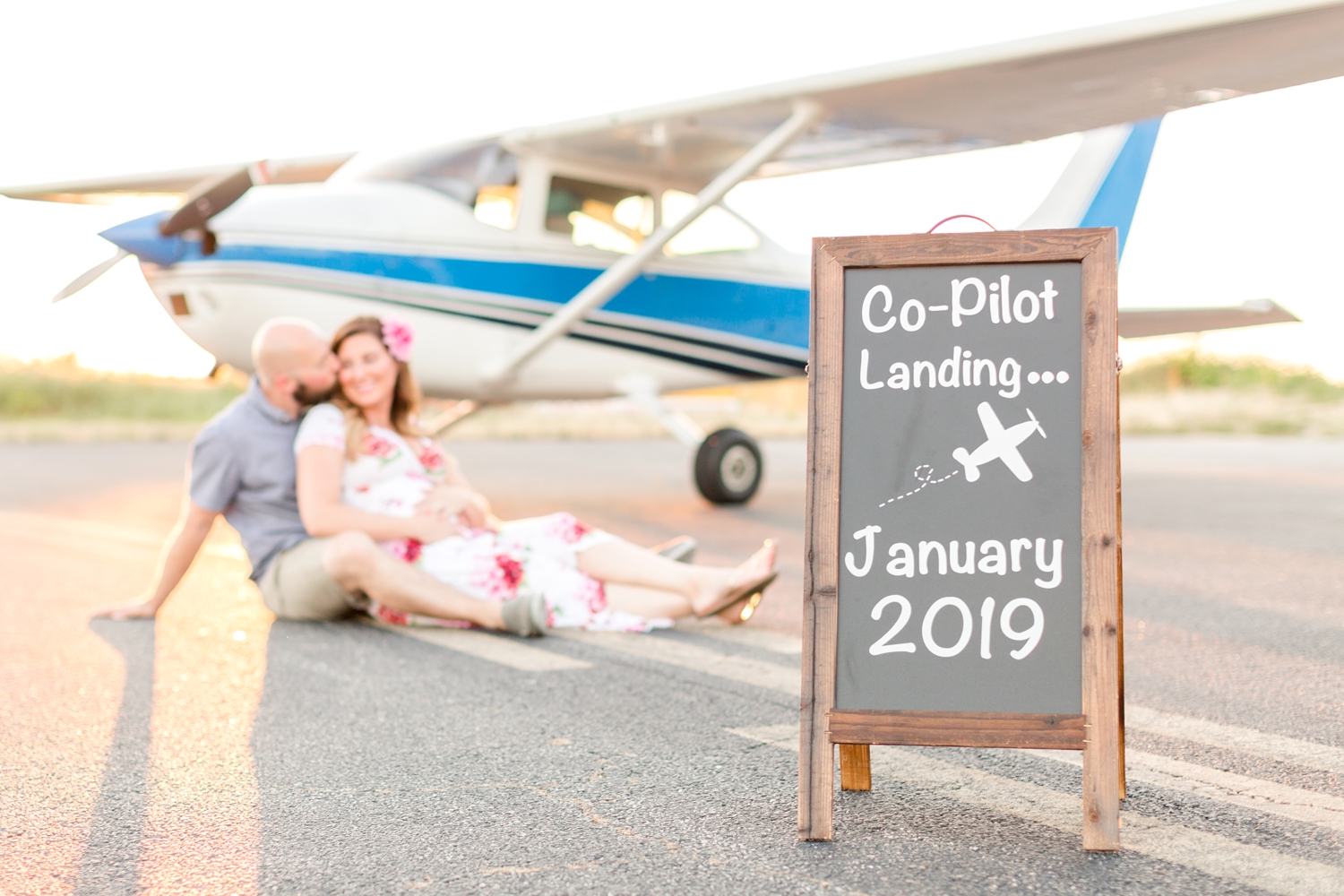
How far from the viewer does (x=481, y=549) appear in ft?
13.1

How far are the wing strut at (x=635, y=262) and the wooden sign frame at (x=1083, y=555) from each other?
16.9 ft

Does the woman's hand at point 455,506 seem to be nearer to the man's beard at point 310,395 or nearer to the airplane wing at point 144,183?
the man's beard at point 310,395

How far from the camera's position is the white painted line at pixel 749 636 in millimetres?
3795

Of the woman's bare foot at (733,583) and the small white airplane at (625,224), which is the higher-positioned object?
the small white airplane at (625,224)

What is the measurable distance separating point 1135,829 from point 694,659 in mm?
1689

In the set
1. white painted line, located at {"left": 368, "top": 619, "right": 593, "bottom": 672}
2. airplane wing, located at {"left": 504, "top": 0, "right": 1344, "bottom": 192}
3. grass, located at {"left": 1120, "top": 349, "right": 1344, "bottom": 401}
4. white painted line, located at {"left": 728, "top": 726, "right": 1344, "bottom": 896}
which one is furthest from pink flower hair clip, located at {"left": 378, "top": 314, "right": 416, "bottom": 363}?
grass, located at {"left": 1120, "top": 349, "right": 1344, "bottom": 401}

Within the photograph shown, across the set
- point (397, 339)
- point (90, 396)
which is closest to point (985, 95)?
point (397, 339)

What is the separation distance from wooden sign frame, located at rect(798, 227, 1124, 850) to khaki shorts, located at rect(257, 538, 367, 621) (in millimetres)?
2354

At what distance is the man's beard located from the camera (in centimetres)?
418

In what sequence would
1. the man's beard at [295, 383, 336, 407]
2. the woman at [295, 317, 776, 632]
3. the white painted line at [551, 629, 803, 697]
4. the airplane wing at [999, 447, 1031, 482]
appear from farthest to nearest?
1. the man's beard at [295, 383, 336, 407]
2. the woman at [295, 317, 776, 632]
3. the white painted line at [551, 629, 803, 697]
4. the airplane wing at [999, 447, 1031, 482]

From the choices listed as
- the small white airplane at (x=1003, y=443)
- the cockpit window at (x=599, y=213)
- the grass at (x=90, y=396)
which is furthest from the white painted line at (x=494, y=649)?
the grass at (x=90, y=396)

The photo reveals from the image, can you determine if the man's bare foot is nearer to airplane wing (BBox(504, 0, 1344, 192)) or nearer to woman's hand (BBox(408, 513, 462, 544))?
woman's hand (BBox(408, 513, 462, 544))

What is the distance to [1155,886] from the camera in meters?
1.84

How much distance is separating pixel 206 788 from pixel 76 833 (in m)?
0.29
